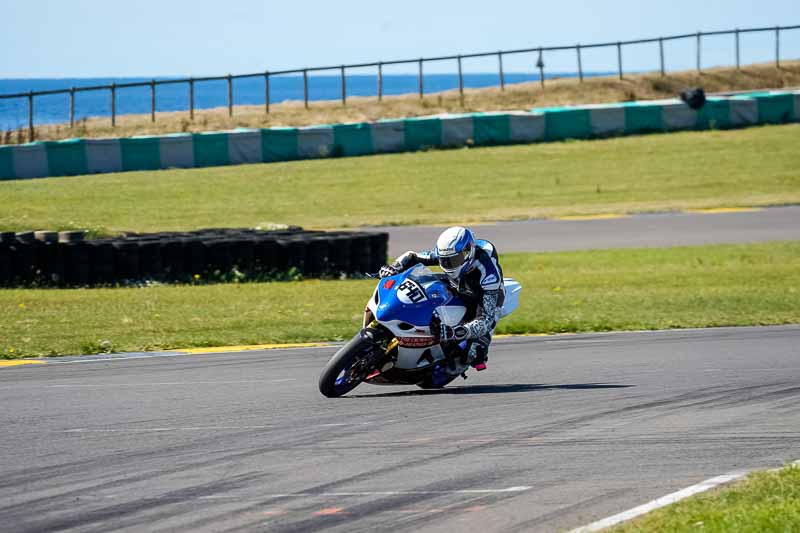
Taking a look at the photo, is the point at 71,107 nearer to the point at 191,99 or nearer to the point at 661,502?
the point at 191,99

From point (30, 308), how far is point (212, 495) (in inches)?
410

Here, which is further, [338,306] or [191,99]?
[191,99]

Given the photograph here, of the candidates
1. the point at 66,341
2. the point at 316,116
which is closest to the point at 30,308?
the point at 66,341

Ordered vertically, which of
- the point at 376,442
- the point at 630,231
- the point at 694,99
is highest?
the point at 694,99

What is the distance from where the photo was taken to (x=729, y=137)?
131ft

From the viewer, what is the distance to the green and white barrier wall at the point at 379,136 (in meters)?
33.3

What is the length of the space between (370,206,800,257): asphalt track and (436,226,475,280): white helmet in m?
12.2

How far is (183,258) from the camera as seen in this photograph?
714 inches

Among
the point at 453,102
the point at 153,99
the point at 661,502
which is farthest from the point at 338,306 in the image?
the point at 453,102

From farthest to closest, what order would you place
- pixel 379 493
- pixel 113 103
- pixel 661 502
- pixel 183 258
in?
pixel 113 103 → pixel 183 258 → pixel 379 493 → pixel 661 502

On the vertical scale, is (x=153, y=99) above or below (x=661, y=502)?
above

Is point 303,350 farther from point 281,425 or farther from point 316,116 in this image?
point 316,116

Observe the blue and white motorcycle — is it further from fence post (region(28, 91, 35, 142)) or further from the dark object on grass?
fence post (region(28, 91, 35, 142))

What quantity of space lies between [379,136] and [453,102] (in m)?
12.2
